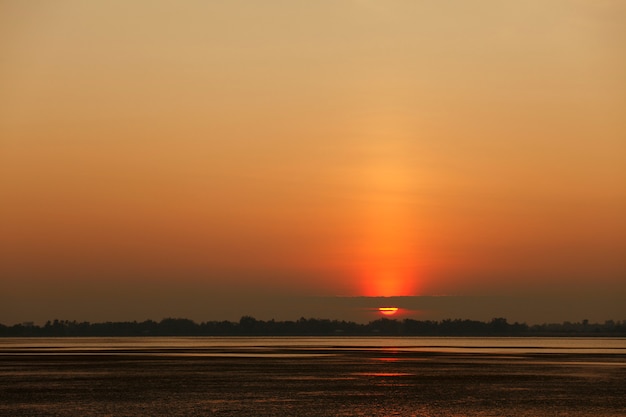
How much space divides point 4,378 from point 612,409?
40240 mm

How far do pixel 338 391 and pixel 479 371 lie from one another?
24.3 m

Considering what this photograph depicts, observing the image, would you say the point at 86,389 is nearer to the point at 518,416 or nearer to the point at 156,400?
the point at 156,400

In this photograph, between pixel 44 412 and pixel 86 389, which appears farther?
pixel 86 389

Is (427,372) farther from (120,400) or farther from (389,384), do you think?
(120,400)

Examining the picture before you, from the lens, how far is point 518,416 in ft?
129

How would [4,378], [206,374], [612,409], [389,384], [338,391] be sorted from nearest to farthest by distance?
[612,409], [338,391], [389,384], [4,378], [206,374]

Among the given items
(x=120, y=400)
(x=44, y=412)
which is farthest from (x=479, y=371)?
(x=44, y=412)

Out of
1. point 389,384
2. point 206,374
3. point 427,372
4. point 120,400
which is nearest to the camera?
point 120,400

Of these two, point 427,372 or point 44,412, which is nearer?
point 44,412

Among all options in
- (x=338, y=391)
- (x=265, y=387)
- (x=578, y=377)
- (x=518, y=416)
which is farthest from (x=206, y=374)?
(x=518, y=416)

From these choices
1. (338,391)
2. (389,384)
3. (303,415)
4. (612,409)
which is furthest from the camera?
(389,384)

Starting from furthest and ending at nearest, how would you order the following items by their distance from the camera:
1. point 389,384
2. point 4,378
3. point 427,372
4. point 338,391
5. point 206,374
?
point 427,372 < point 206,374 < point 4,378 < point 389,384 < point 338,391

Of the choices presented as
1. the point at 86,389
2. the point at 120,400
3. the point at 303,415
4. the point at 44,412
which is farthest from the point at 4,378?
the point at 303,415

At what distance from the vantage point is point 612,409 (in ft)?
137
